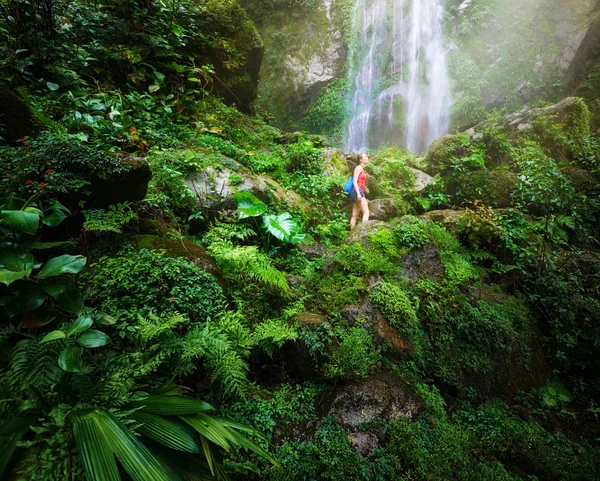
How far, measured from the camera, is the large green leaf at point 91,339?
165 cm

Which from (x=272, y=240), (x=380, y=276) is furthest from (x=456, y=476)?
(x=272, y=240)

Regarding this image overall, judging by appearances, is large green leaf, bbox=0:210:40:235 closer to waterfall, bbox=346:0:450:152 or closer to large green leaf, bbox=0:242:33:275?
large green leaf, bbox=0:242:33:275

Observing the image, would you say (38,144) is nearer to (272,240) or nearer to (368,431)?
(272,240)

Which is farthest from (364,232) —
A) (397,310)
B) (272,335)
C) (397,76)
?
(397,76)

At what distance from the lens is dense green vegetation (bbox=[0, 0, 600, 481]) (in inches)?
63.9

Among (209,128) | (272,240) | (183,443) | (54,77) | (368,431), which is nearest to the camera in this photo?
(183,443)

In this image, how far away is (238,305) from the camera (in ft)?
10.1

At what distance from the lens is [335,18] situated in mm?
17891

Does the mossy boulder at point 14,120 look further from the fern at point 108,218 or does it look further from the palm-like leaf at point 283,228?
the palm-like leaf at point 283,228

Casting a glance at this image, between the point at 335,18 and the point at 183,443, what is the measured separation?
22776mm

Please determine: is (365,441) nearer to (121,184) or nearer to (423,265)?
(423,265)

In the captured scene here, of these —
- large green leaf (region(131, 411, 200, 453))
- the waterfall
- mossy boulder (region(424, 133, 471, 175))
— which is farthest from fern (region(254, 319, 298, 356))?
the waterfall

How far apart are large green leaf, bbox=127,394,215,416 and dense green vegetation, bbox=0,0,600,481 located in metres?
0.01

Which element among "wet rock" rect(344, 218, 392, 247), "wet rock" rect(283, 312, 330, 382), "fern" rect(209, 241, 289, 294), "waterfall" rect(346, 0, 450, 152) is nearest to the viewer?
"wet rock" rect(283, 312, 330, 382)
